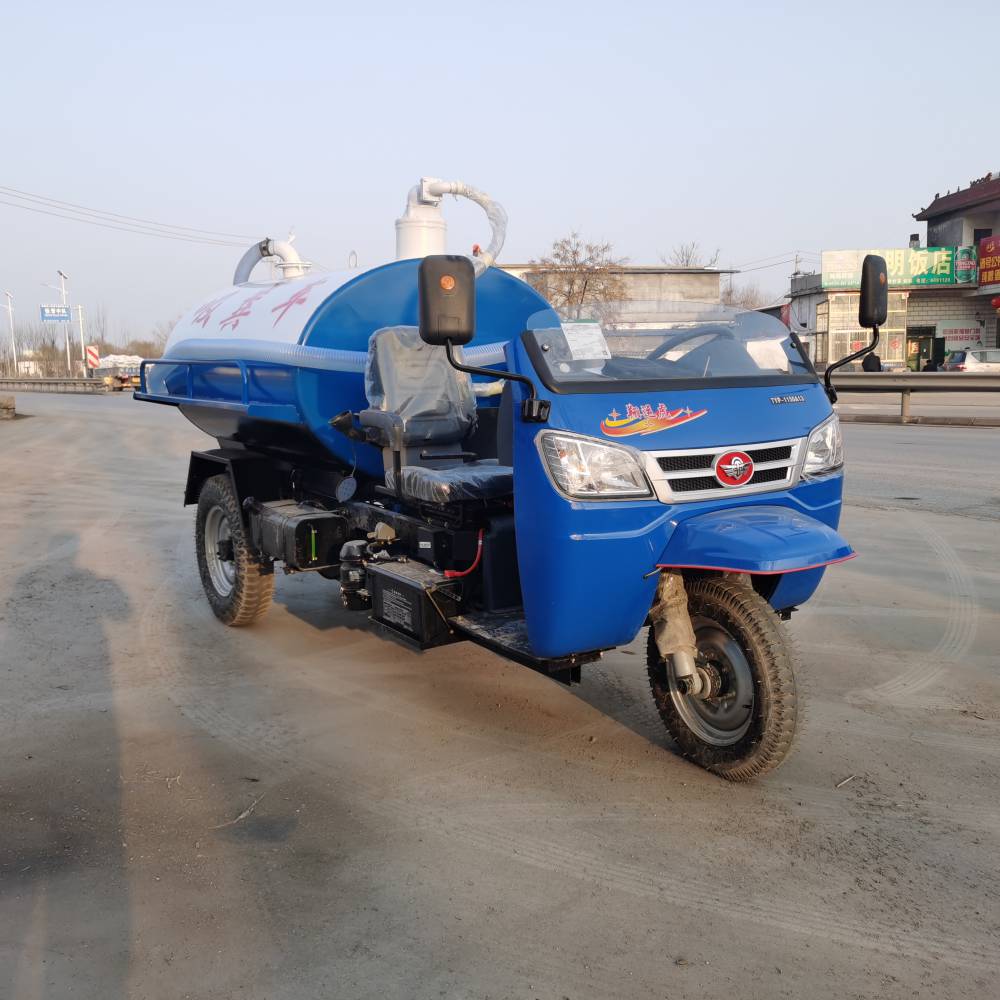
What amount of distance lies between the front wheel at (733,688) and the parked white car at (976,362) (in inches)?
1281

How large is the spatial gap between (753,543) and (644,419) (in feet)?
2.29

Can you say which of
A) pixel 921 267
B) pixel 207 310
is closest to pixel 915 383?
pixel 207 310

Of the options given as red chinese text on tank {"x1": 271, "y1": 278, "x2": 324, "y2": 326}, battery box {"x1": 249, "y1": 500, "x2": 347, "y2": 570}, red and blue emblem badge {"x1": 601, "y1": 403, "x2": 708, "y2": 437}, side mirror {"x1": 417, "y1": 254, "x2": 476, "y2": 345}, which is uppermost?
red chinese text on tank {"x1": 271, "y1": 278, "x2": 324, "y2": 326}

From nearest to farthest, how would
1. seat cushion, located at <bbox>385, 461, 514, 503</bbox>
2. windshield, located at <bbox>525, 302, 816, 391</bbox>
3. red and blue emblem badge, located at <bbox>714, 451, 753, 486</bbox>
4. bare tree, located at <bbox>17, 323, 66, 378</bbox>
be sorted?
red and blue emblem badge, located at <bbox>714, 451, 753, 486</bbox>
windshield, located at <bbox>525, 302, 816, 391</bbox>
seat cushion, located at <bbox>385, 461, 514, 503</bbox>
bare tree, located at <bbox>17, 323, 66, 378</bbox>

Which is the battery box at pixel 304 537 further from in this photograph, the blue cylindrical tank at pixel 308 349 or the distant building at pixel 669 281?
the distant building at pixel 669 281

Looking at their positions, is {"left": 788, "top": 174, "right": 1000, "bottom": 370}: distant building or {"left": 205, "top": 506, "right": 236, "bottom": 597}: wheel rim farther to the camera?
{"left": 788, "top": 174, "right": 1000, "bottom": 370}: distant building

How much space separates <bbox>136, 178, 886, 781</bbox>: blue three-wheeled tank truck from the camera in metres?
3.93

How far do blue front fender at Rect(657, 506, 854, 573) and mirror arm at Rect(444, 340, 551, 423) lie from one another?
0.72 metres

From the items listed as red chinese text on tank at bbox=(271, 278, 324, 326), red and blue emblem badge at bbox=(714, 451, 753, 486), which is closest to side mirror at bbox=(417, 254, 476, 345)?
red and blue emblem badge at bbox=(714, 451, 753, 486)

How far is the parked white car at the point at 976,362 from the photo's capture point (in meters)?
33.4

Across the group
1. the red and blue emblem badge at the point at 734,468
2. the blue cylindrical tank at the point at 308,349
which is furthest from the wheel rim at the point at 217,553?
the red and blue emblem badge at the point at 734,468

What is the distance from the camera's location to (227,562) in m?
6.85

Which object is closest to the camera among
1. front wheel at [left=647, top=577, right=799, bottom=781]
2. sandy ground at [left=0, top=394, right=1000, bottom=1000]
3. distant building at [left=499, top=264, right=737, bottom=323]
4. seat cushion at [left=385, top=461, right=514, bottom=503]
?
sandy ground at [left=0, top=394, right=1000, bottom=1000]

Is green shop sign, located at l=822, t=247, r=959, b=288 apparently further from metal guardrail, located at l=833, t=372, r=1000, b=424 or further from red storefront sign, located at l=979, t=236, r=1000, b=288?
metal guardrail, located at l=833, t=372, r=1000, b=424
